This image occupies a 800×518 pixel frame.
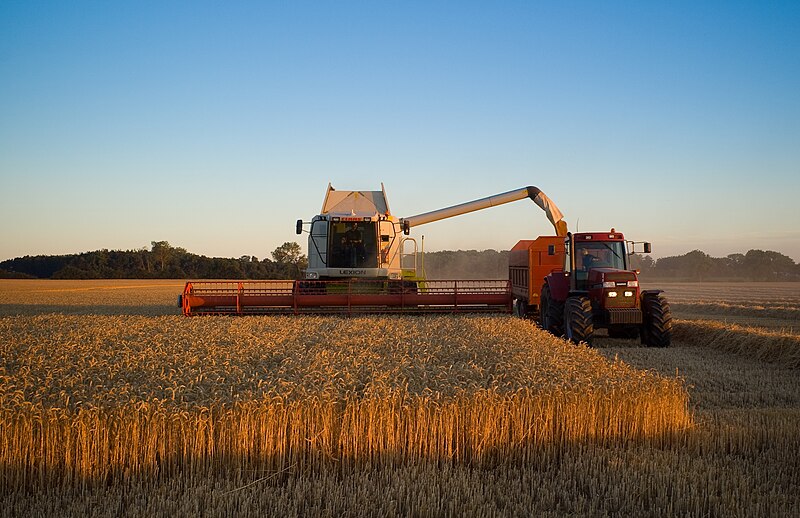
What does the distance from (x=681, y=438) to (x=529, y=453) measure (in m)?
1.48

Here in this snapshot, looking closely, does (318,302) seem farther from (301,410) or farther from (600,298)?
(301,410)

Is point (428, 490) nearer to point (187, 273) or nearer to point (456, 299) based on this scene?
point (456, 299)

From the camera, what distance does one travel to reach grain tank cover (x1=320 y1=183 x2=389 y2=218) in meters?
15.8

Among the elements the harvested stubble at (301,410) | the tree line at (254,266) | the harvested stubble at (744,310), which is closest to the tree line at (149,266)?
the tree line at (254,266)

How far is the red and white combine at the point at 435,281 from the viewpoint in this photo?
35.9 feet

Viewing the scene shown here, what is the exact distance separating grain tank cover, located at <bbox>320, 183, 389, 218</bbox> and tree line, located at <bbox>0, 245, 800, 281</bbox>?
32.5 m

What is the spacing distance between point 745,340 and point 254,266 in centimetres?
4490

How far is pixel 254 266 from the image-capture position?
51.8m

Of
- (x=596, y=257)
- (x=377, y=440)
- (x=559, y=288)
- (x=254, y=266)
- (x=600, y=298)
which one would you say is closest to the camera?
(x=377, y=440)

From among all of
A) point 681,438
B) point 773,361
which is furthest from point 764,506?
point 773,361

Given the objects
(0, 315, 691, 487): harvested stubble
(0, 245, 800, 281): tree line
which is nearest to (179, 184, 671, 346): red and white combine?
(0, 315, 691, 487): harvested stubble

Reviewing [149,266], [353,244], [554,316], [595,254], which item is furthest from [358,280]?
[149,266]

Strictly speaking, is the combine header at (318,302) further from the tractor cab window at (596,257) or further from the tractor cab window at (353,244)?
the tractor cab window at (596,257)

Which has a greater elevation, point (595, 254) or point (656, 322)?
point (595, 254)
